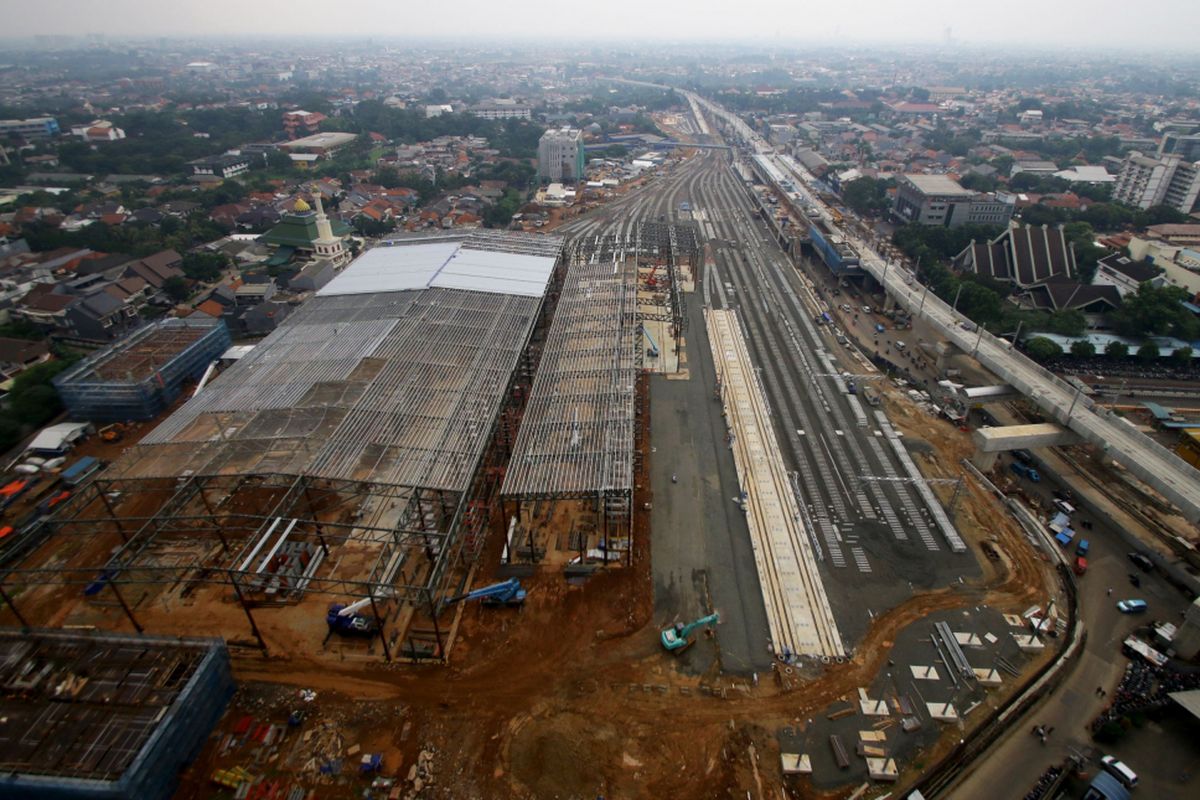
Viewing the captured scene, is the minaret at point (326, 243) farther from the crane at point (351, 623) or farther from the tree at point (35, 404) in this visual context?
the crane at point (351, 623)

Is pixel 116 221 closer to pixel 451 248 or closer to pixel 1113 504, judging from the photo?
pixel 451 248

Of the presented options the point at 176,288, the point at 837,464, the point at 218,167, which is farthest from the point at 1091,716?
the point at 218,167

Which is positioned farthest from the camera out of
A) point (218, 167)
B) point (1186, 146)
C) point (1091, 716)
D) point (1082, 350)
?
point (1186, 146)

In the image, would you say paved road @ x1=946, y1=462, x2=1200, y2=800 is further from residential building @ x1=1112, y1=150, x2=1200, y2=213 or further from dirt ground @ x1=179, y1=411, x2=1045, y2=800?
residential building @ x1=1112, y1=150, x2=1200, y2=213

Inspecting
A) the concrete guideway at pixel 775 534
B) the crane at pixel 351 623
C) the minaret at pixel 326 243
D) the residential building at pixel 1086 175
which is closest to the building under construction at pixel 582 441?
the concrete guideway at pixel 775 534

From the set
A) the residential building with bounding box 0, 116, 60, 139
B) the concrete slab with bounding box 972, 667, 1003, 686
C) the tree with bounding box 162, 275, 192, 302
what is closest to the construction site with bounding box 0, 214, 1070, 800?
the concrete slab with bounding box 972, 667, 1003, 686

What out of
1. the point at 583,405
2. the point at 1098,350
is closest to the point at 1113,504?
the point at 1098,350

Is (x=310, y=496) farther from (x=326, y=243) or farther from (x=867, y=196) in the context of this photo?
(x=867, y=196)
